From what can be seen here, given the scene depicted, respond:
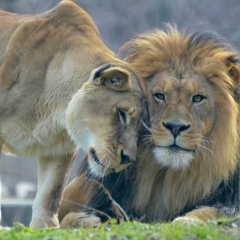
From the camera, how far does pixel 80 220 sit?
7418mm

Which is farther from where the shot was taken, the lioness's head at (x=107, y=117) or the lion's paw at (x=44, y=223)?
the lion's paw at (x=44, y=223)

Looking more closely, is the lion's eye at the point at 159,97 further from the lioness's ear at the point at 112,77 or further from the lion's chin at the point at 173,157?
the lion's chin at the point at 173,157

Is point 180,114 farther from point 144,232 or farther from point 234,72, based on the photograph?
point 144,232

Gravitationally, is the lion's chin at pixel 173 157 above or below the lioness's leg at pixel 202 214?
above

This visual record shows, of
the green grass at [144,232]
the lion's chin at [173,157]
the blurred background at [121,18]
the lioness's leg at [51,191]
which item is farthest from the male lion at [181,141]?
the blurred background at [121,18]

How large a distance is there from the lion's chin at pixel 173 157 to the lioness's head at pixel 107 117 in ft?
0.55

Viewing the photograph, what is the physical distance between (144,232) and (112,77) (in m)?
1.45

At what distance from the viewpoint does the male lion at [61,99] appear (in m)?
7.17

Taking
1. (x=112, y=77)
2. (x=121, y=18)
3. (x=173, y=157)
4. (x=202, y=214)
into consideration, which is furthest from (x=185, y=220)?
(x=121, y=18)

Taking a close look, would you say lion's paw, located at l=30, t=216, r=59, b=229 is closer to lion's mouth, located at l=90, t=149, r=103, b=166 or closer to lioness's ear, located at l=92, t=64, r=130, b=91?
lion's mouth, located at l=90, t=149, r=103, b=166

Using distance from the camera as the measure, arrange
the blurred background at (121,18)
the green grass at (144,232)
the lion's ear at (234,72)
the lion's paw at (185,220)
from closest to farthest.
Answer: the green grass at (144,232) → the lion's paw at (185,220) → the lion's ear at (234,72) → the blurred background at (121,18)

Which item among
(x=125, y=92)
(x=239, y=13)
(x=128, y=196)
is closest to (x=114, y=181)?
(x=128, y=196)

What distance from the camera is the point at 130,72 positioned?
287 inches

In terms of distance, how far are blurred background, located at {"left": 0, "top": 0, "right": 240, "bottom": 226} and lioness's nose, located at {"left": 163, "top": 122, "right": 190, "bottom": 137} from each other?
25.0ft
